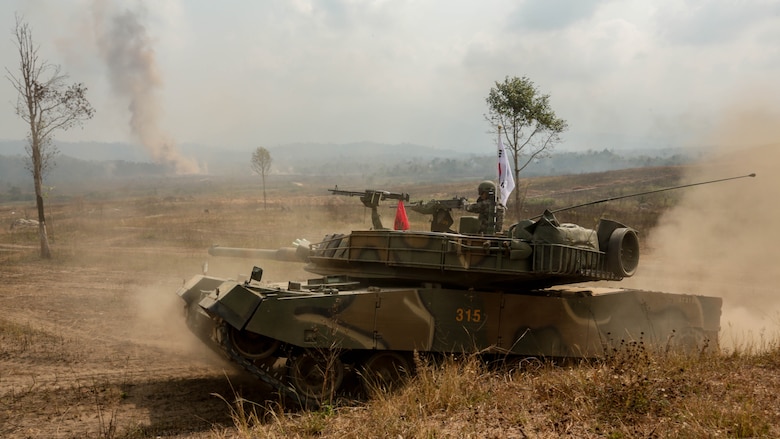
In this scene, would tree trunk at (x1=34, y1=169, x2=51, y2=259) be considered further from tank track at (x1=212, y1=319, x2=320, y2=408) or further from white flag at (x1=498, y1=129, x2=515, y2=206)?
tank track at (x1=212, y1=319, x2=320, y2=408)

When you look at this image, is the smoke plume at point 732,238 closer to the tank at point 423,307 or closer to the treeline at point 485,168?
the tank at point 423,307

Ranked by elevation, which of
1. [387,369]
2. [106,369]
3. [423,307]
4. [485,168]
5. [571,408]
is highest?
[485,168]

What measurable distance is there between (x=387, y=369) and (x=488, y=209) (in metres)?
3.19

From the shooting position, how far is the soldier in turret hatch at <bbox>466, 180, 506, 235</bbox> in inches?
402

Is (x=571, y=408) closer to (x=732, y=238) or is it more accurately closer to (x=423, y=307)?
(x=423, y=307)

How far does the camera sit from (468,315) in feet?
28.8

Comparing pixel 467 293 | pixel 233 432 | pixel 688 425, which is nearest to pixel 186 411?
pixel 233 432

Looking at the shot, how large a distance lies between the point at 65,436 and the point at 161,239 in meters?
21.1

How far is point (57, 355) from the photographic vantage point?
34.5 feet

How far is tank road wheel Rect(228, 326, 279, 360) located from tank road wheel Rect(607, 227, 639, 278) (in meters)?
5.06

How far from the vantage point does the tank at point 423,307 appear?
320 inches

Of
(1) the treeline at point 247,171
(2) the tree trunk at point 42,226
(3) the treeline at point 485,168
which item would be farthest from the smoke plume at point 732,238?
(3) the treeline at point 485,168

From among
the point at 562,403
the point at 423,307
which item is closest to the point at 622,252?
the point at 423,307

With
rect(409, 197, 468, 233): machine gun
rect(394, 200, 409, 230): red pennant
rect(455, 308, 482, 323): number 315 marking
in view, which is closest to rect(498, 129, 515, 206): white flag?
rect(394, 200, 409, 230): red pennant
